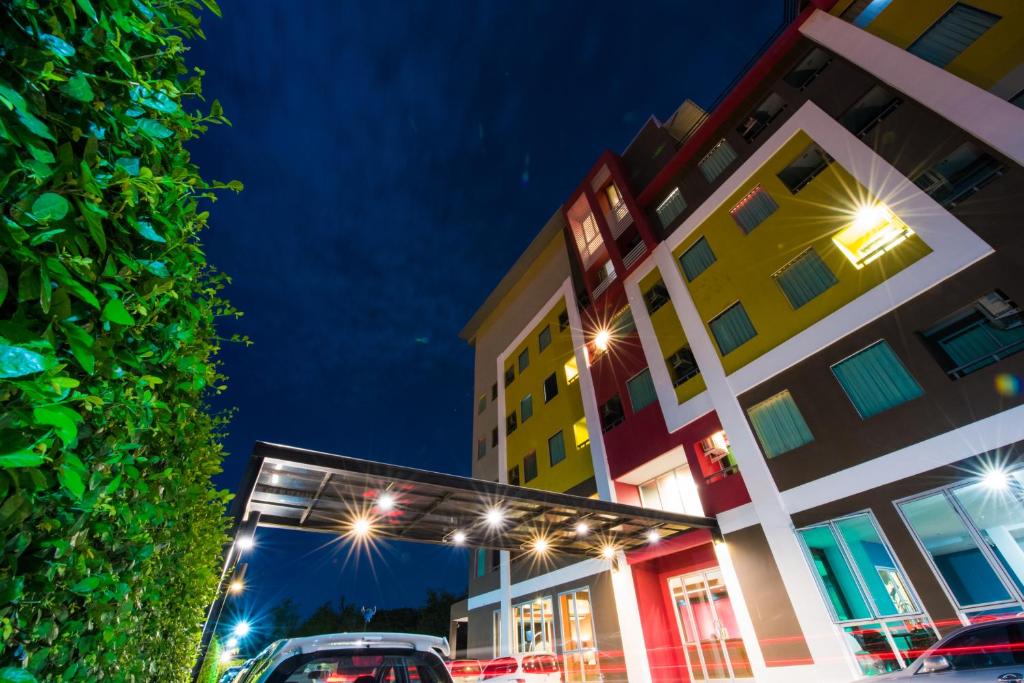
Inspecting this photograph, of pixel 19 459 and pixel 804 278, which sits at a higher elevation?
pixel 804 278

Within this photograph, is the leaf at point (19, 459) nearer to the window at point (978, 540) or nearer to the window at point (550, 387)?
the window at point (978, 540)

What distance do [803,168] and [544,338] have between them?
51.2 feet

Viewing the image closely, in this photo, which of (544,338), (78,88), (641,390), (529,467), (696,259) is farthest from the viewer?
(544,338)

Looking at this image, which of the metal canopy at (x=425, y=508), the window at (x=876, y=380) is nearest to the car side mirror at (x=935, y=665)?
the window at (x=876, y=380)

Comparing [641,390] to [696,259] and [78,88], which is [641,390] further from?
[78,88]

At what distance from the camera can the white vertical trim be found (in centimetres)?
992

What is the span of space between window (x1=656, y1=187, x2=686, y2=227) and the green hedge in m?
19.4

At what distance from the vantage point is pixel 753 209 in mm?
15336

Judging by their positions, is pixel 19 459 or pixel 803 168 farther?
pixel 803 168

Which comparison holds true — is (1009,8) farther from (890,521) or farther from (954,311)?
(890,521)

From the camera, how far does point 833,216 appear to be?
12734 millimetres

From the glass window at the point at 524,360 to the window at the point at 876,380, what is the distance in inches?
707

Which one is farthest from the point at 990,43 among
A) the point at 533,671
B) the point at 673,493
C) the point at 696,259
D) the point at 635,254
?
the point at 533,671

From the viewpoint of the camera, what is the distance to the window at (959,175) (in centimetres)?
1027
